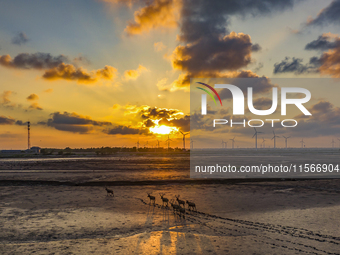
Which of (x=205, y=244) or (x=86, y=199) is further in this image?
(x=86, y=199)

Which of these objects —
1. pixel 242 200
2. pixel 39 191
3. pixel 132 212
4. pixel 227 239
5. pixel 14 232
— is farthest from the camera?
pixel 39 191

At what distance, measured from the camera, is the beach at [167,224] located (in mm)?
10453

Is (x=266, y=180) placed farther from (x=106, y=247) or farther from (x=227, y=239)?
(x=106, y=247)

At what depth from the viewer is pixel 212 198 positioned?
69.6ft

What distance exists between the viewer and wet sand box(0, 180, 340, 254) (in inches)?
411

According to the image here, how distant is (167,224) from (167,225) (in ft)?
0.62

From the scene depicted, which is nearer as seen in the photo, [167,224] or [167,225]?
[167,225]

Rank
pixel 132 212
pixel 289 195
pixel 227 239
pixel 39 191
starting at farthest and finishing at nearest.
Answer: pixel 39 191
pixel 289 195
pixel 132 212
pixel 227 239

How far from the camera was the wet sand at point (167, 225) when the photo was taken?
411 inches

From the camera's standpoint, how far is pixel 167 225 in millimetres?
13516

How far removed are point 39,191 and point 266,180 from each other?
2614 centimetres

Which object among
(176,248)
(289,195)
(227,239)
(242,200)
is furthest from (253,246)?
(289,195)

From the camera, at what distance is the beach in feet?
34.3

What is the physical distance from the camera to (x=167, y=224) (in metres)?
13.7
